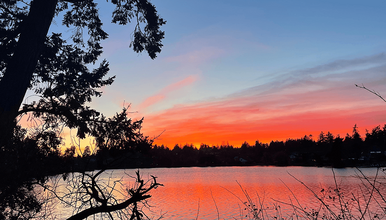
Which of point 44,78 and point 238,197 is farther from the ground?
point 44,78

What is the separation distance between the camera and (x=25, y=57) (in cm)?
984

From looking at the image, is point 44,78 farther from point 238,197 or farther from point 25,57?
point 238,197

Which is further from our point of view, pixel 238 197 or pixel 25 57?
pixel 238 197

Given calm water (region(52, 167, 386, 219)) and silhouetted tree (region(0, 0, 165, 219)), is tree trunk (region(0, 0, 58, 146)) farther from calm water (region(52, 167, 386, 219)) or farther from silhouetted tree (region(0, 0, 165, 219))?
calm water (region(52, 167, 386, 219))

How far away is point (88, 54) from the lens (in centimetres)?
1373

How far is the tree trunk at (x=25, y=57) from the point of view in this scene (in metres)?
9.34

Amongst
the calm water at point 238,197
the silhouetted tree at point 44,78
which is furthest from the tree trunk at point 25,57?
the calm water at point 238,197

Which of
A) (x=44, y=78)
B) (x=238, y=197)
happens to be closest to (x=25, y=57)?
(x=44, y=78)

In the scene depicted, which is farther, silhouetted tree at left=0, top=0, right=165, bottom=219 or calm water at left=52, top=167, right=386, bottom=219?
calm water at left=52, top=167, right=386, bottom=219

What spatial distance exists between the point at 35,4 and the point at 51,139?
17.3 ft

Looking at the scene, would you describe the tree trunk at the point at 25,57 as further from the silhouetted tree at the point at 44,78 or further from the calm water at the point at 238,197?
the calm water at the point at 238,197

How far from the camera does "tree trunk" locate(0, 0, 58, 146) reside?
9336 mm

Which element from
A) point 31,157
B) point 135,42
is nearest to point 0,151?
point 31,157

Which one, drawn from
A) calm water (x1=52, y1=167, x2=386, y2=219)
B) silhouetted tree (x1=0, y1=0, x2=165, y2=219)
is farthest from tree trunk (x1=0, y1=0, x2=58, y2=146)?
calm water (x1=52, y1=167, x2=386, y2=219)
